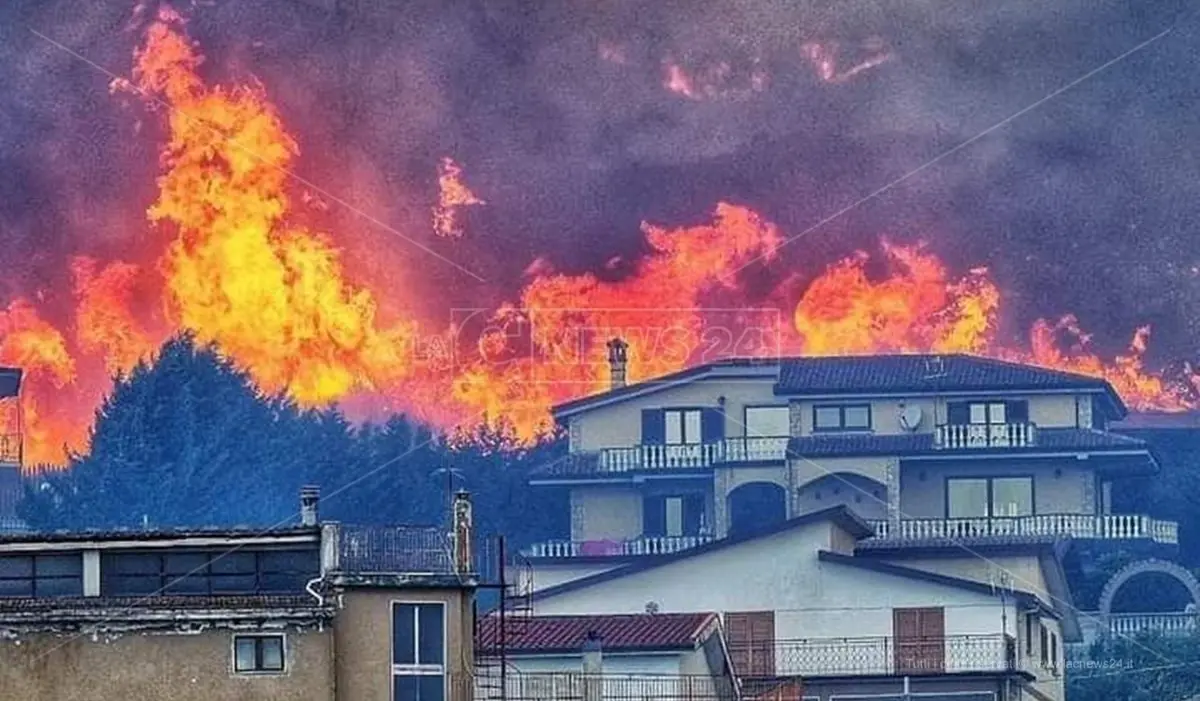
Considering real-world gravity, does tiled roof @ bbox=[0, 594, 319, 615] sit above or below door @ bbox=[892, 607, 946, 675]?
below

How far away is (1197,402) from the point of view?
651 feet

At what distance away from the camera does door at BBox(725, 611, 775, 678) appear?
109312mm

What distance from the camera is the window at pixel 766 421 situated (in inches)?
6526

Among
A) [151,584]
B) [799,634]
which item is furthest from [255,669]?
[799,634]

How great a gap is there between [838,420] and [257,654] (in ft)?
315

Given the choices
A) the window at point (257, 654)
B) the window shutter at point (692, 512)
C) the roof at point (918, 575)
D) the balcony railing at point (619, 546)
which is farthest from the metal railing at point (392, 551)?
the window shutter at point (692, 512)

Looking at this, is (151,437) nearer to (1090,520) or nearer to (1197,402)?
(1090,520)

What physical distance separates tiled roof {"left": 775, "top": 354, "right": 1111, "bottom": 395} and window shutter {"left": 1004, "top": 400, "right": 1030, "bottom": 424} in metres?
0.64

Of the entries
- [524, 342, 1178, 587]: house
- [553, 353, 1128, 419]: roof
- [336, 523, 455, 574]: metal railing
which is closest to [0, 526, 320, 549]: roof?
[336, 523, 455, 574]: metal railing

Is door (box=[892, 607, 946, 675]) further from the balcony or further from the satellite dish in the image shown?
the balcony

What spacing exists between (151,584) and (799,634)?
40701 millimetres

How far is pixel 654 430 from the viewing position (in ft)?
549

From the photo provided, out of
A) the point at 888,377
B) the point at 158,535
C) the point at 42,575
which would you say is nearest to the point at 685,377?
the point at 888,377

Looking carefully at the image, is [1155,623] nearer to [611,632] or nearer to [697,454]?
[697,454]
